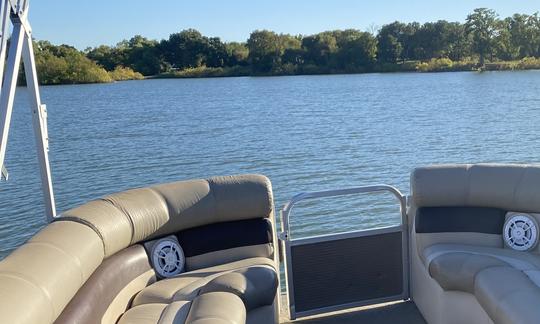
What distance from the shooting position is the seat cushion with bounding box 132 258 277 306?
9.68 ft

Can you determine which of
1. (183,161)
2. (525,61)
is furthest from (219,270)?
(525,61)

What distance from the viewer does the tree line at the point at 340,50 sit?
5725 cm

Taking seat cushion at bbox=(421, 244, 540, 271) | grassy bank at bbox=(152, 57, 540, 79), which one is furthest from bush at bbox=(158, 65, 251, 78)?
seat cushion at bbox=(421, 244, 540, 271)

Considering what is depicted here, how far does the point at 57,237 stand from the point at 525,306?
2.14 meters

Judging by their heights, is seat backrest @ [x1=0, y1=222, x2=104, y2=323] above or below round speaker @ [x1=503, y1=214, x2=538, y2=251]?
above

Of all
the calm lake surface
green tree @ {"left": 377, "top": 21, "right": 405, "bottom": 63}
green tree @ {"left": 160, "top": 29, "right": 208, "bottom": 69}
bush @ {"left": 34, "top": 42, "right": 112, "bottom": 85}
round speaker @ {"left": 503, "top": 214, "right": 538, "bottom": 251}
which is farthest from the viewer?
green tree @ {"left": 160, "top": 29, "right": 208, "bottom": 69}

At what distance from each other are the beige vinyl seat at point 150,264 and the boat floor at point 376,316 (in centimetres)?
52

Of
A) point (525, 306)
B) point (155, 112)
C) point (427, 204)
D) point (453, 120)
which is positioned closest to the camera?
point (525, 306)

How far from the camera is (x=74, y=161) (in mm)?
12523

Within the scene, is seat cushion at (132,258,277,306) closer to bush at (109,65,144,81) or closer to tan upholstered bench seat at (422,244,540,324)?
tan upholstered bench seat at (422,244,540,324)

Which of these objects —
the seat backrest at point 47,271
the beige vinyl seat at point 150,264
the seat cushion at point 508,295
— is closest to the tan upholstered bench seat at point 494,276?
the seat cushion at point 508,295

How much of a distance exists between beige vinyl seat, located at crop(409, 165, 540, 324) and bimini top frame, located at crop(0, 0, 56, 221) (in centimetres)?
217

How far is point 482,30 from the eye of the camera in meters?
57.4

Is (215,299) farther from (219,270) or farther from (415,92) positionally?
(415,92)
